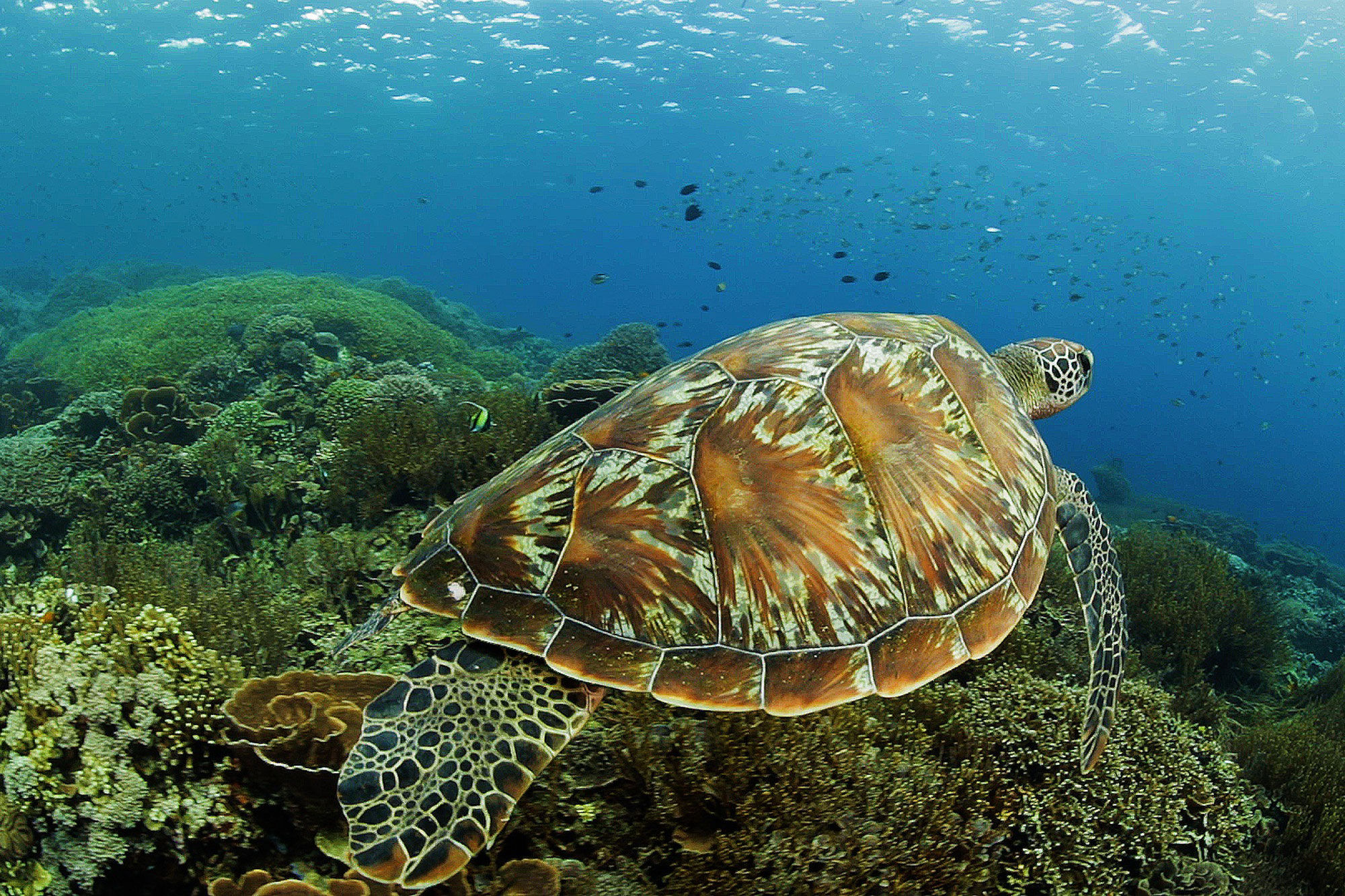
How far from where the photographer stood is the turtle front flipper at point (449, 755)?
171cm

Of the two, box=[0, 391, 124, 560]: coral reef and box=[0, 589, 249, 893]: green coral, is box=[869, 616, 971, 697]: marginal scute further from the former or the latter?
box=[0, 391, 124, 560]: coral reef

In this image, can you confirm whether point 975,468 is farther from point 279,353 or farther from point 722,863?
point 279,353

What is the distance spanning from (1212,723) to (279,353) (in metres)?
10.5

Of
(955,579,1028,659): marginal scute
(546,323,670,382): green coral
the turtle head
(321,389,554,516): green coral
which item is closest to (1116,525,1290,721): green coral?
the turtle head

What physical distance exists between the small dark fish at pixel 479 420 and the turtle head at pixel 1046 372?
11.7 ft

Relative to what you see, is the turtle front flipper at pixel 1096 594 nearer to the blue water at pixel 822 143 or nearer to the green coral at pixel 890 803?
the green coral at pixel 890 803

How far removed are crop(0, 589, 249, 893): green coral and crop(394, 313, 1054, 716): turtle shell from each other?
2.67ft

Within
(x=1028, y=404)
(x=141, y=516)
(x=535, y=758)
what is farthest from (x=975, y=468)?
(x=141, y=516)

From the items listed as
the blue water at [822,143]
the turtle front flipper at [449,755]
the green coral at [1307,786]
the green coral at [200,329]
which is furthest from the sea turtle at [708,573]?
the blue water at [822,143]

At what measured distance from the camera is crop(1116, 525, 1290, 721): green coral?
4707mm

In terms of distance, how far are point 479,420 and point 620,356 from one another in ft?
22.5

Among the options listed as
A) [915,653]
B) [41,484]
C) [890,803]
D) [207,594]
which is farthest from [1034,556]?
[41,484]

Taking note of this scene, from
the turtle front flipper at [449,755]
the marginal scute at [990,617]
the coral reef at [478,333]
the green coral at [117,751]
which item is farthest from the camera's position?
the coral reef at [478,333]

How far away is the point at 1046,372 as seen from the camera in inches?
157
